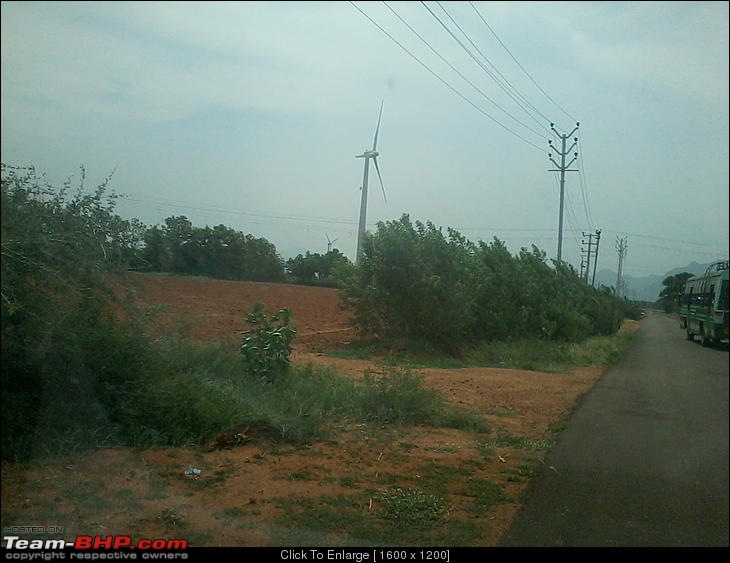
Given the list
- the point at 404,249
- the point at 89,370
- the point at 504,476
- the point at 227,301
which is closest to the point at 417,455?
the point at 504,476

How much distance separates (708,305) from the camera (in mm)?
11195

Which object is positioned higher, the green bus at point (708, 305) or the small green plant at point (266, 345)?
the green bus at point (708, 305)

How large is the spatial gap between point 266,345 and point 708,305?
7.31m

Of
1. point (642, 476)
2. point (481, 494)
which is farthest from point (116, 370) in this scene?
point (642, 476)

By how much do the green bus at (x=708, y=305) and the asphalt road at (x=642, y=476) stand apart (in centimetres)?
31

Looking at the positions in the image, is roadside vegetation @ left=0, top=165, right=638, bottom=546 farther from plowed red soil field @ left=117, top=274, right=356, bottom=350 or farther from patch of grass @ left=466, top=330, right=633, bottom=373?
patch of grass @ left=466, top=330, right=633, bottom=373

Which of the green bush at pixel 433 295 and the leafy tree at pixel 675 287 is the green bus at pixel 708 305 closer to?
the leafy tree at pixel 675 287

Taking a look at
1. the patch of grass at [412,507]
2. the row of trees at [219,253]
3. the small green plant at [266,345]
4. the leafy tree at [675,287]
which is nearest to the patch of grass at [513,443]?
the patch of grass at [412,507]

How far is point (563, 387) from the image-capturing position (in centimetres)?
1675

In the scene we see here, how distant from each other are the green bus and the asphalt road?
0.31 meters

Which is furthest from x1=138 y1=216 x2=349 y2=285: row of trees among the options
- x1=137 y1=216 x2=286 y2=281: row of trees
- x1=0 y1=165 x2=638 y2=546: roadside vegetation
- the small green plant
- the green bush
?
x1=0 y1=165 x2=638 y2=546: roadside vegetation

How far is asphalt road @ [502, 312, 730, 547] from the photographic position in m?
6.26

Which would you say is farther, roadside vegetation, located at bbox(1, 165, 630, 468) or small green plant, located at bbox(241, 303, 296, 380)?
small green plant, located at bbox(241, 303, 296, 380)

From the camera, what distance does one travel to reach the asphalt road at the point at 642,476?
626cm
